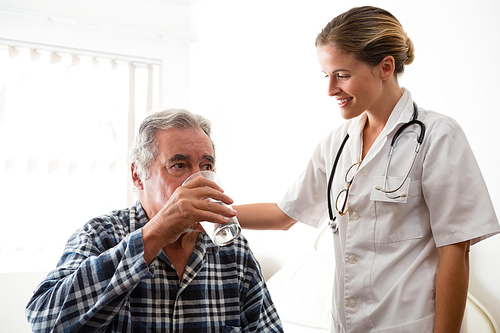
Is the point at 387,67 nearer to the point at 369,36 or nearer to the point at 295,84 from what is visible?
the point at 369,36

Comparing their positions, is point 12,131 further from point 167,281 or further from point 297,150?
point 167,281

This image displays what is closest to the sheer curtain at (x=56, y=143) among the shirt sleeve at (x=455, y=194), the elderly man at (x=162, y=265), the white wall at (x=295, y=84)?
the white wall at (x=295, y=84)

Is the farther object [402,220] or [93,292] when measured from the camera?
[402,220]

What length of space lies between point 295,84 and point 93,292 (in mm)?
2322

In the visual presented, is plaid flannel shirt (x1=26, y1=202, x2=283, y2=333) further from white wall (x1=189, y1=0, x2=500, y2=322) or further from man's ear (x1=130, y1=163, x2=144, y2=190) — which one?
white wall (x1=189, y1=0, x2=500, y2=322)

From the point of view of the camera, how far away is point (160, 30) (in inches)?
174

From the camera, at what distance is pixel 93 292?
36.6 inches

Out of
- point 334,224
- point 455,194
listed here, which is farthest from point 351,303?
point 455,194

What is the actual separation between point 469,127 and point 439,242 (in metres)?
0.87

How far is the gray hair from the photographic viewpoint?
1.25m

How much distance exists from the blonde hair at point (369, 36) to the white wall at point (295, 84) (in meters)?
0.50

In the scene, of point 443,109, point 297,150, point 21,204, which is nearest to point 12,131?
point 21,204

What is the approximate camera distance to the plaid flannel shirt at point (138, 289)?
926 mm

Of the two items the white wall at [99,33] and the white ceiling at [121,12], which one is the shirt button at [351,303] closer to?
the white wall at [99,33]
